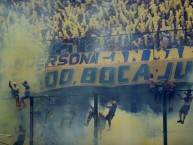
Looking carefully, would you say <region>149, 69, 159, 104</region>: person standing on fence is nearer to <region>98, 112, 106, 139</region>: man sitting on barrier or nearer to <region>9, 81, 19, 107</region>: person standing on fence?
<region>98, 112, 106, 139</region>: man sitting on barrier

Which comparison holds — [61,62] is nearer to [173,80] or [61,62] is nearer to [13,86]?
[13,86]

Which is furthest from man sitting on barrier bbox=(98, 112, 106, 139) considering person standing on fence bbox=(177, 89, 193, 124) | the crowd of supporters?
the crowd of supporters

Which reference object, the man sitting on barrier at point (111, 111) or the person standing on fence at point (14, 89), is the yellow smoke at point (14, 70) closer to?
the person standing on fence at point (14, 89)

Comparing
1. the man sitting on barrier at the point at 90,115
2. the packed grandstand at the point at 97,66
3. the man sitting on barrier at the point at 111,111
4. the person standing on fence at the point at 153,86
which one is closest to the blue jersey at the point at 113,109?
the man sitting on barrier at the point at 111,111

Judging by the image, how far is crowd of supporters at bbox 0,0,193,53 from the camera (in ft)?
45.1

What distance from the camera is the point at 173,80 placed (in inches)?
500

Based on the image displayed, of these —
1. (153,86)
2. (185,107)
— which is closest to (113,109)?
(153,86)

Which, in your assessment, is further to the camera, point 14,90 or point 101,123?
point 14,90

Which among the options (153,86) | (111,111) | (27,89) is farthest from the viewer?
(27,89)

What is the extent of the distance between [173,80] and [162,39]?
1.34 metres

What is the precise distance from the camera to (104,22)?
49.8ft

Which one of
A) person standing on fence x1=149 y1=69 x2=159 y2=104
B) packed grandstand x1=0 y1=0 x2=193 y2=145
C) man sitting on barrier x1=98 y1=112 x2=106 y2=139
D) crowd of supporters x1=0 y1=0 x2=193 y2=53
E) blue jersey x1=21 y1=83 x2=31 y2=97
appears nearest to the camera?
person standing on fence x1=149 y1=69 x2=159 y2=104

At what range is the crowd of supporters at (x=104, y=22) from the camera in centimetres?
1374

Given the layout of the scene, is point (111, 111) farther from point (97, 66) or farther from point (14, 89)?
point (14, 89)
